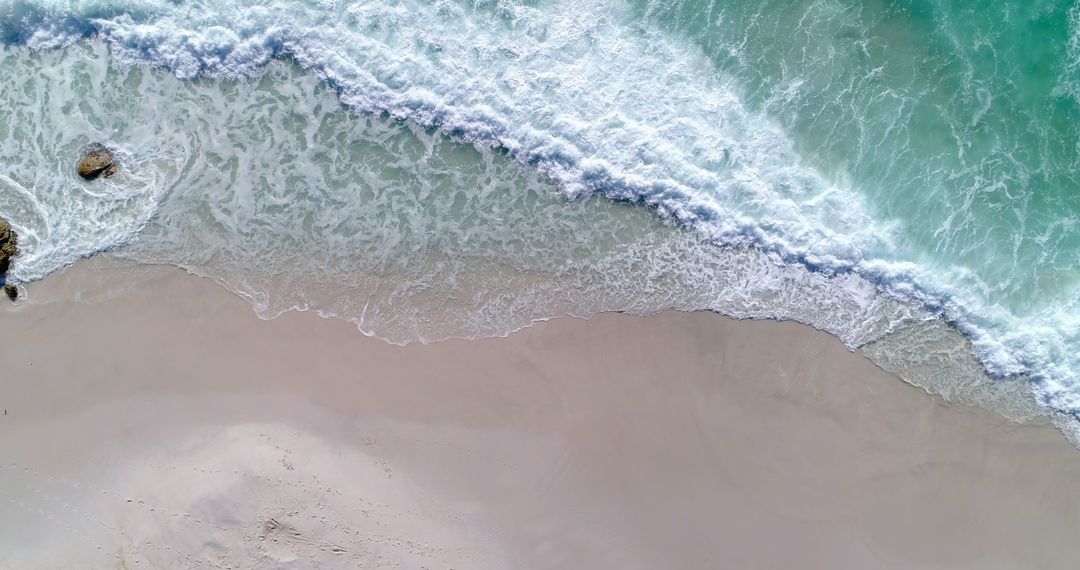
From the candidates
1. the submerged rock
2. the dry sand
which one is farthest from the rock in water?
the dry sand

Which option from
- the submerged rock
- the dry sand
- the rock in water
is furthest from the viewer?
the rock in water

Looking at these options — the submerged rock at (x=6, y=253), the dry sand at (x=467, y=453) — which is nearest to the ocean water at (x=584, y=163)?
the submerged rock at (x=6, y=253)

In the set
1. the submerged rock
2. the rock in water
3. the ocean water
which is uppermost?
the ocean water

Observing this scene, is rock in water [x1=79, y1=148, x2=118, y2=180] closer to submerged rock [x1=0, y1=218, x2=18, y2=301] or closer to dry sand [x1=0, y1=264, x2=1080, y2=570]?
submerged rock [x1=0, y1=218, x2=18, y2=301]

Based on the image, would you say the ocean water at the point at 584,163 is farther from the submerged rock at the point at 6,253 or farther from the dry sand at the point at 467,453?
the dry sand at the point at 467,453

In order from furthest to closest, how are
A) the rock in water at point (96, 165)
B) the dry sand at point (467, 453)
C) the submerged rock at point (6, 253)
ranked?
the rock in water at point (96, 165), the submerged rock at point (6, 253), the dry sand at point (467, 453)

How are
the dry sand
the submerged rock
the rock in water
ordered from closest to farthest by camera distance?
the dry sand
the submerged rock
the rock in water
